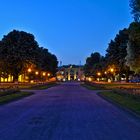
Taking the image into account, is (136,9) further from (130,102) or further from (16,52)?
(16,52)

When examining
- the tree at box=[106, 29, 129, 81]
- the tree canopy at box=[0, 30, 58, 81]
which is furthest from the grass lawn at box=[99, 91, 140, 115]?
the tree canopy at box=[0, 30, 58, 81]

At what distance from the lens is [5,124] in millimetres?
19625

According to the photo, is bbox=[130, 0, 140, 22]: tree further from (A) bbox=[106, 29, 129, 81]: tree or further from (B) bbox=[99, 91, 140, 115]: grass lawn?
(A) bbox=[106, 29, 129, 81]: tree

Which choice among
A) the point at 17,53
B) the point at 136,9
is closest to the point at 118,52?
the point at 17,53

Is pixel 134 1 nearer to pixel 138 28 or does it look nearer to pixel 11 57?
pixel 138 28

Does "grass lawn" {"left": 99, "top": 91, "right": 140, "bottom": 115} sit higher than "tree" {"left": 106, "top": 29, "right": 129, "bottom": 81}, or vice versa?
"tree" {"left": 106, "top": 29, "right": 129, "bottom": 81}

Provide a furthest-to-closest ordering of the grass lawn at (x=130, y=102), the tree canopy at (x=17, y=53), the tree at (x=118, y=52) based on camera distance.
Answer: the tree canopy at (x=17, y=53)
the tree at (x=118, y=52)
the grass lawn at (x=130, y=102)

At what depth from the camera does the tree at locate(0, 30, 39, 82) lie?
10762cm

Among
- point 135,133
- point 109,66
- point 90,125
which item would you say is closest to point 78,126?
point 90,125

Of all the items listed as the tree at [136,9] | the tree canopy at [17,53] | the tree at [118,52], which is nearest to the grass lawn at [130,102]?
the tree at [136,9]

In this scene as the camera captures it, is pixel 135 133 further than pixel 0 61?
No

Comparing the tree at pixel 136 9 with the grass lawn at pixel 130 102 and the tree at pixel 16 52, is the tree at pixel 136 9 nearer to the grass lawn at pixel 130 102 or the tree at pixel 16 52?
the grass lawn at pixel 130 102

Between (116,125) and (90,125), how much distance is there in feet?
3.65

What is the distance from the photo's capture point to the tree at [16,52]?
108 meters
